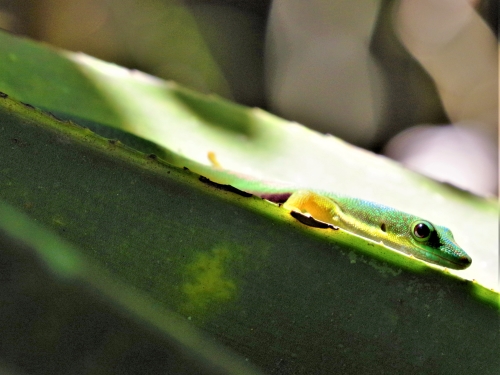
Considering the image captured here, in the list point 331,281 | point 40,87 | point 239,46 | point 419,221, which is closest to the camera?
point 331,281

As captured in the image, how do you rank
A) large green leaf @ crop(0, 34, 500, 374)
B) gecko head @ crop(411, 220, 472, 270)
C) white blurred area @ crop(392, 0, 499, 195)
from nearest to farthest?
large green leaf @ crop(0, 34, 500, 374), gecko head @ crop(411, 220, 472, 270), white blurred area @ crop(392, 0, 499, 195)

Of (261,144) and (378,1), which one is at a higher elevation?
(378,1)

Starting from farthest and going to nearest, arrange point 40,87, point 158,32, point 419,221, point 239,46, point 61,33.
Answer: point 239,46 → point 158,32 → point 61,33 → point 419,221 → point 40,87

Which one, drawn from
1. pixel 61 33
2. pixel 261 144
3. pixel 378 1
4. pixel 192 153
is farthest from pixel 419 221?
pixel 61 33

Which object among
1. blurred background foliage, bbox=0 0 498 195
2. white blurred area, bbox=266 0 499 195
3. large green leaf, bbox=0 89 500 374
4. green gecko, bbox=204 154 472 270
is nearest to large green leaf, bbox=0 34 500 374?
large green leaf, bbox=0 89 500 374

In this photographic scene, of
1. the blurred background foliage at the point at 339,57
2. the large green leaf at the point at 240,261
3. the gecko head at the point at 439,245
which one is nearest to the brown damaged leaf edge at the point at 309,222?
the large green leaf at the point at 240,261

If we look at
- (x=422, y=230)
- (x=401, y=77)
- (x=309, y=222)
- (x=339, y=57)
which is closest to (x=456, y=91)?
(x=401, y=77)

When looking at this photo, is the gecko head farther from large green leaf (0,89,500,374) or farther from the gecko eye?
large green leaf (0,89,500,374)

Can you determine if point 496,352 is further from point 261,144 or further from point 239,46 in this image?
point 239,46

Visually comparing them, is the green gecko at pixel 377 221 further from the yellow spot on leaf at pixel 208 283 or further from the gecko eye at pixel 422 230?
the yellow spot on leaf at pixel 208 283
